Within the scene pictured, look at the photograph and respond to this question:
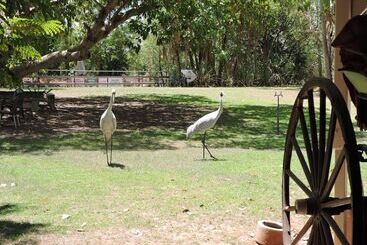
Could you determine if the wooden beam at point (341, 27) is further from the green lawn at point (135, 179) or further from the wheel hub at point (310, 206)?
the green lawn at point (135, 179)

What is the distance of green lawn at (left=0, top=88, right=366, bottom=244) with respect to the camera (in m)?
6.39

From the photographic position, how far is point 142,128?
1569 cm

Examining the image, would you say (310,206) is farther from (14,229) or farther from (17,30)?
(14,229)

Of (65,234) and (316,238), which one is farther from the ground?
(316,238)

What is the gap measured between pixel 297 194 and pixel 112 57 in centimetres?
4398

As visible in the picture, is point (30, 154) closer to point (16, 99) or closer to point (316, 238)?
point (16, 99)

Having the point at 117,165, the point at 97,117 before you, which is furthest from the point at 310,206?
the point at 97,117

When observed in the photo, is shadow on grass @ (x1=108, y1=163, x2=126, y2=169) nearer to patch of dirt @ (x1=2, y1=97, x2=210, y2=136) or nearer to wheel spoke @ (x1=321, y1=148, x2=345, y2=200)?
patch of dirt @ (x1=2, y1=97, x2=210, y2=136)

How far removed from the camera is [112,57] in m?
50.3

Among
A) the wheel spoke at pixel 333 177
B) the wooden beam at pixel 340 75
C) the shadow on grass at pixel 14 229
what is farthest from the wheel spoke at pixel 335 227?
the shadow on grass at pixel 14 229

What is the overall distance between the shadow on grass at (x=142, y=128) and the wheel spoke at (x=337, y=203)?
30.2 ft

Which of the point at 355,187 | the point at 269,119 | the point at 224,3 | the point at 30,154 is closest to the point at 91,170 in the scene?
the point at 30,154

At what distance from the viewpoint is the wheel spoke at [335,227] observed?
274 centimetres

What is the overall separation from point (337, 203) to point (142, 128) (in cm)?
1296
